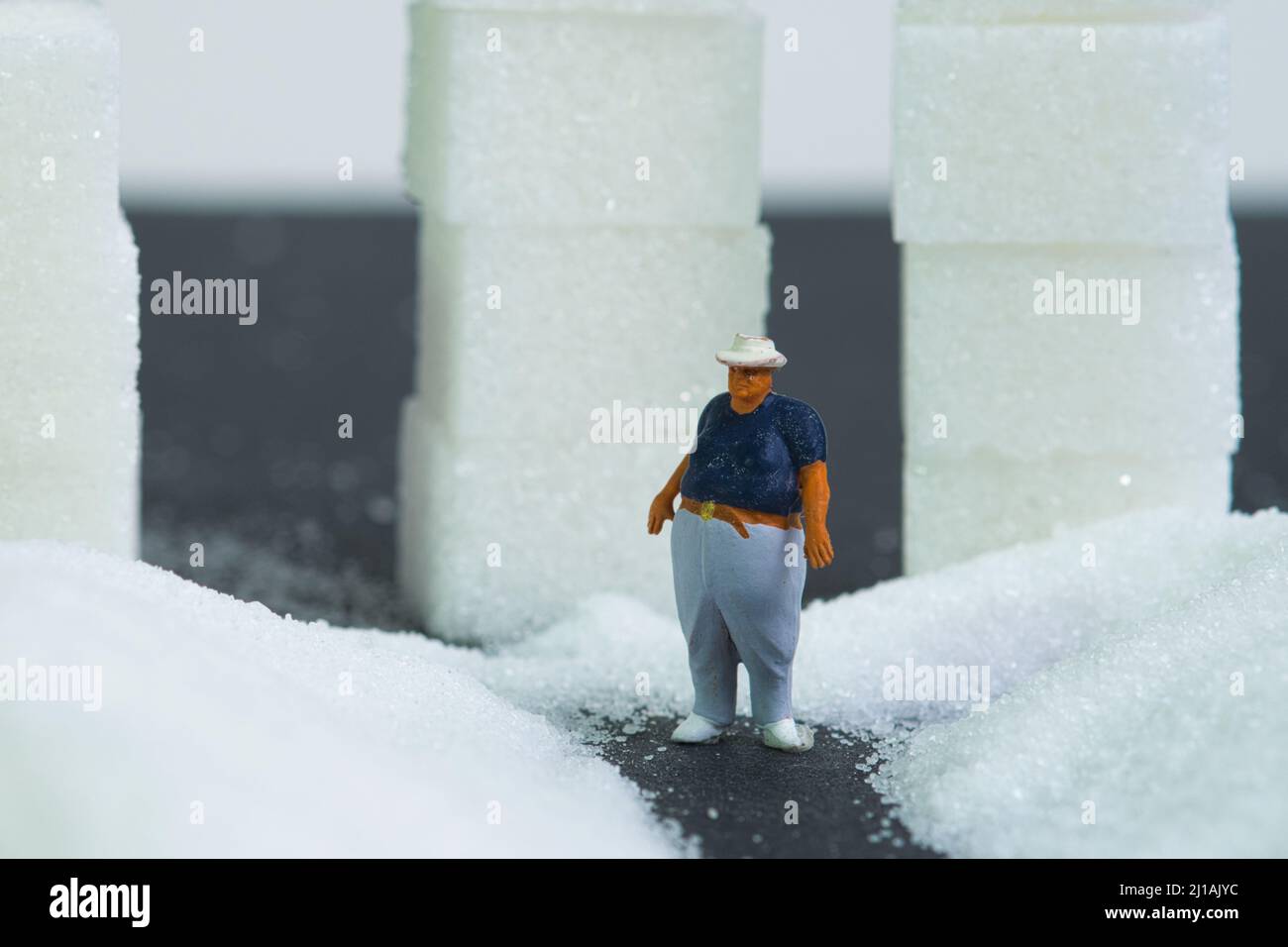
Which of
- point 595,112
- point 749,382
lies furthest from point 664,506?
point 595,112

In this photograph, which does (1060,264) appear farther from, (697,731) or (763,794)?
(763,794)

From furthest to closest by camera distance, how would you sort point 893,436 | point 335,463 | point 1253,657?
point 893,436
point 335,463
point 1253,657

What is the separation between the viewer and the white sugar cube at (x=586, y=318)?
5727 mm

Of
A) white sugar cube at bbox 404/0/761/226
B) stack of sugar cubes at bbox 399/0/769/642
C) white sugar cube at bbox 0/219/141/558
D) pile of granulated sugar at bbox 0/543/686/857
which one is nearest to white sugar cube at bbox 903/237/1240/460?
stack of sugar cubes at bbox 399/0/769/642

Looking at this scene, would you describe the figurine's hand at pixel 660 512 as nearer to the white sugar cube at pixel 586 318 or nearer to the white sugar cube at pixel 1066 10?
the white sugar cube at pixel 586 318

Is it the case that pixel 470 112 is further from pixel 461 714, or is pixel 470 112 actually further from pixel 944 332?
pixel 461 714

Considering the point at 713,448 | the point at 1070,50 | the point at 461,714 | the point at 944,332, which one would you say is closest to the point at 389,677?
the point at 461,714

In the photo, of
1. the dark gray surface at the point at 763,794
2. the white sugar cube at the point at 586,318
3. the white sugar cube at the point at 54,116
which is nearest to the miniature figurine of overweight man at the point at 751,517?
the dark gray surface at the point at 763,794

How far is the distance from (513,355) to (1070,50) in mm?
2037

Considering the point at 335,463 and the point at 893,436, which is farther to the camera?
the point at 893,436

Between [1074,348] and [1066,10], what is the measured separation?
1078 mm

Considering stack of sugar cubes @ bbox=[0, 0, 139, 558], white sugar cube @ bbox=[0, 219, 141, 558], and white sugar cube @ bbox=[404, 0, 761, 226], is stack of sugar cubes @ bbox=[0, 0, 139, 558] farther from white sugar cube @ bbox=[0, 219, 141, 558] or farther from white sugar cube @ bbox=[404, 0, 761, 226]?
white sugar cube @ bbox=[404, 0, 761, 226]

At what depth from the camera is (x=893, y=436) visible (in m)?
10.0

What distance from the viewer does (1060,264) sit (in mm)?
5668
